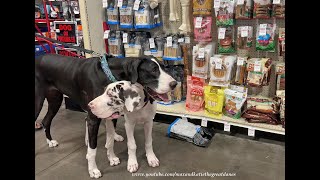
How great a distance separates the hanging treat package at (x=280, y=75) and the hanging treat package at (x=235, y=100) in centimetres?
34

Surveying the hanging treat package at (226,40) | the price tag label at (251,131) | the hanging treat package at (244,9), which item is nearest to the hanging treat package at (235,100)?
the price tag label at (251,131)

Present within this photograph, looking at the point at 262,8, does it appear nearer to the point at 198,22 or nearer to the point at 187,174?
the point at 198,22

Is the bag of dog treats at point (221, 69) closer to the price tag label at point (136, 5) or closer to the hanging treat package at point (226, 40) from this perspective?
the hanging treat package at point (226, 40)

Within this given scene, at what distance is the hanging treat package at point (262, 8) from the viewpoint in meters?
2.83

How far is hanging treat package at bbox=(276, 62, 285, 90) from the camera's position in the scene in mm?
2941

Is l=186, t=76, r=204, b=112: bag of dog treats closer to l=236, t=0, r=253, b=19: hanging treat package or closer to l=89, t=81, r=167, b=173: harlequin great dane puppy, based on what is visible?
l=236, t=0, r=253, b=19: hanging treat package

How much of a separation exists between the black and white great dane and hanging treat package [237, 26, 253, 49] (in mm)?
1295

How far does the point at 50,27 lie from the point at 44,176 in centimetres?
303

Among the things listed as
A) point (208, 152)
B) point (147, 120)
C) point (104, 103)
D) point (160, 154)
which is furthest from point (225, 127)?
point (104, 103)

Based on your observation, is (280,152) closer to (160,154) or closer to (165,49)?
(160,154)

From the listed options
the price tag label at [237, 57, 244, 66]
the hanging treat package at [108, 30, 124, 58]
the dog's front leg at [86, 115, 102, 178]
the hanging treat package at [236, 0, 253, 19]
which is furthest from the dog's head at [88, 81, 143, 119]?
the hanging treat package at [108, 30, 124, 58]

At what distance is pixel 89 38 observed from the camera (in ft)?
11.8

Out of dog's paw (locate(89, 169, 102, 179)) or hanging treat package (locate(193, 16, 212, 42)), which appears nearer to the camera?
dog's paw (locate(89, 169, 102, 179))

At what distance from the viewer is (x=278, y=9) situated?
9.11 ft
